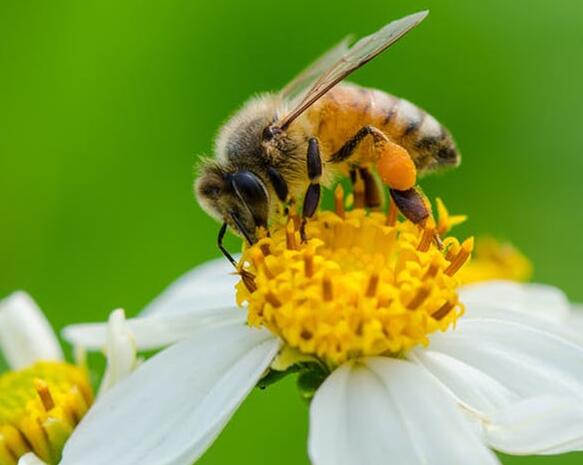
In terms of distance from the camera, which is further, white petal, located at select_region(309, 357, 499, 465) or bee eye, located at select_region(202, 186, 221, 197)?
bee eye, located at select_region(202, 186, 221, 197)

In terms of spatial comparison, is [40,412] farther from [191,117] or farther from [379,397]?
[191,117]

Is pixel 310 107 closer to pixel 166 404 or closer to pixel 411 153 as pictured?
pixel 411 153

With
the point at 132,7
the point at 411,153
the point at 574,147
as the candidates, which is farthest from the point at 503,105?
the point at 411,153

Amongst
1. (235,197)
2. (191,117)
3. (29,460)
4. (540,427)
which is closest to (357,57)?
(235,197)

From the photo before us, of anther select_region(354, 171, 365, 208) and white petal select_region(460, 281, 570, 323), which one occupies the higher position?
anther select_region(354, 171, 365, 208)

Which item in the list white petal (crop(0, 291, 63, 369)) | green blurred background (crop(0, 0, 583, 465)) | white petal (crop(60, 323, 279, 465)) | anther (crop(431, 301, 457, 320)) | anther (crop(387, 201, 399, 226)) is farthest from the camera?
green blurred background (crop(0, 0, 583, 465))

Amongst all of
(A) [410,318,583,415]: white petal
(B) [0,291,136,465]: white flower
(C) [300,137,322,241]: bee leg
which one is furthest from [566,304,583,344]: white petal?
(B) [0,291,136,465]: white flower

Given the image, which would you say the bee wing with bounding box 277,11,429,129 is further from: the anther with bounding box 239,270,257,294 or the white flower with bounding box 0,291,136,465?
the white flower with bounding box 0,291,136,465

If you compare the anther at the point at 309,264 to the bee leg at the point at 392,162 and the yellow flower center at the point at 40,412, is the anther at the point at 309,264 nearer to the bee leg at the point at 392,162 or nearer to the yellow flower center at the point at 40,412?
the bee leg at the point at 392,162
